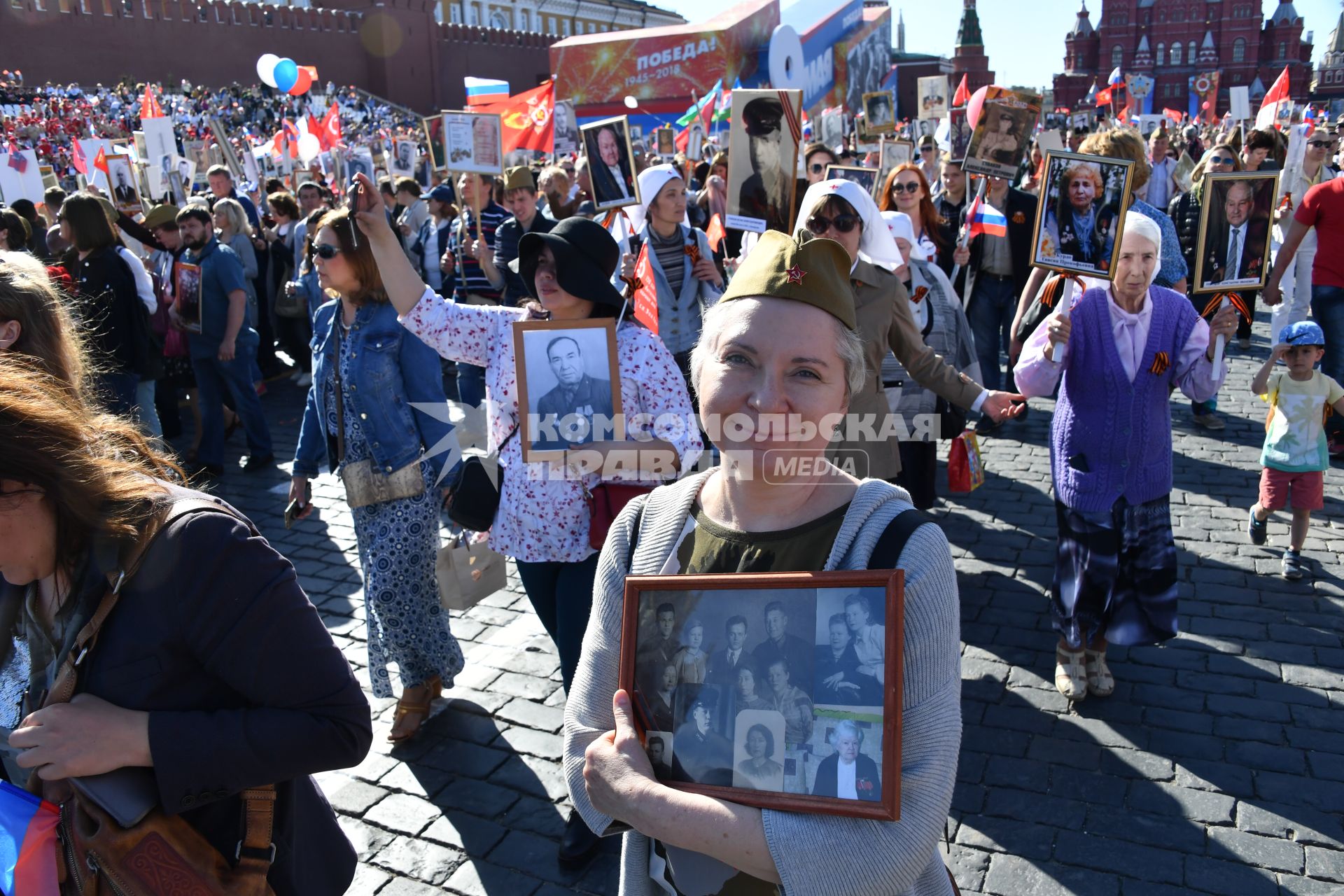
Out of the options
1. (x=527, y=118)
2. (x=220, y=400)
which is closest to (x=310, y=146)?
(x=527, y=118)

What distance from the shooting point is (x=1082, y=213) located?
3.80 meters

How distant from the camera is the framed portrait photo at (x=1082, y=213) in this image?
12.2ft

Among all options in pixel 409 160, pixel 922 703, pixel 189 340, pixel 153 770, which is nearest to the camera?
pixel 922 703

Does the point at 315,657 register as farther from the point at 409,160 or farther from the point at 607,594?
the point at 409,160

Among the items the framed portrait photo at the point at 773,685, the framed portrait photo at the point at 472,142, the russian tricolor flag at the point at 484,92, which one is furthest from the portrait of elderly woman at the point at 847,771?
the russian tricolor flag at the point at 484,92

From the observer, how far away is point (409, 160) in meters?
19.2

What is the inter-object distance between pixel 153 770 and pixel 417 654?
2.60 meters

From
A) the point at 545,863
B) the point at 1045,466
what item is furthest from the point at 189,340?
the point at 1045,466

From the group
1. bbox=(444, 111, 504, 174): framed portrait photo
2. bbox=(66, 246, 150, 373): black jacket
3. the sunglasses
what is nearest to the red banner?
bbox=(444, 111, 504, 174): framed portrait photo

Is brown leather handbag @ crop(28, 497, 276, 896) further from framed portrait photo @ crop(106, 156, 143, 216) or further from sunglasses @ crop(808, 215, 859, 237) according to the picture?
framed portrait photo @ crop(106, 156, 143, 216)

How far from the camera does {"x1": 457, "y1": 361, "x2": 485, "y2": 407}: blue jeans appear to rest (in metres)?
8.85

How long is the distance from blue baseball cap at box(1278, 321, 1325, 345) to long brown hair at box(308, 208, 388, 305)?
16.0ft

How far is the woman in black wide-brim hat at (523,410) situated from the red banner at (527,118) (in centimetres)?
1130

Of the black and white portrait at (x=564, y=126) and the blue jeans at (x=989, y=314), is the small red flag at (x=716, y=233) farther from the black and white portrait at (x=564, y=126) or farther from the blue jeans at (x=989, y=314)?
the black and white portrait at (x=564, y=126)
